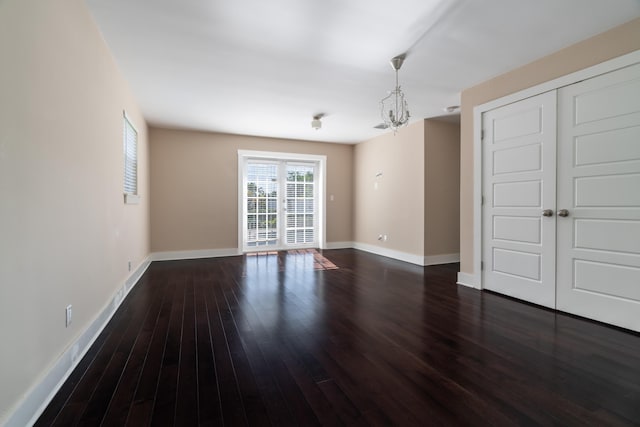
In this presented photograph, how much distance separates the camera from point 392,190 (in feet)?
19.1

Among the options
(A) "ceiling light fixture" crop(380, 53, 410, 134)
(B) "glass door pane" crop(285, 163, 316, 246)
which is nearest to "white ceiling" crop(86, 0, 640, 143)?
(A) "ceiling light fixture" crop(380, 53, 410, 134)

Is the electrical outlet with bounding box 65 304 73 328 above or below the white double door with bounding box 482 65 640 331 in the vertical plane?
below

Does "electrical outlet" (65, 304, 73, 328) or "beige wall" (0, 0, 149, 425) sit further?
"electrical outlet" (65, 304, 73, 328)

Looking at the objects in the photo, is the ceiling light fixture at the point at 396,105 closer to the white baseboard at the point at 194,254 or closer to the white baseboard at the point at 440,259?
the white baseboard at the point at 440,259

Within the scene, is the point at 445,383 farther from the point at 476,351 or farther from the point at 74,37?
the point at 74,37

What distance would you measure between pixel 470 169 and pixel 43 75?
396 cm

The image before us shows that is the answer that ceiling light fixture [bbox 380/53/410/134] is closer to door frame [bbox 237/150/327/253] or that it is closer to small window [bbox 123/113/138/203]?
door frame [bbox 237/150/327/253]

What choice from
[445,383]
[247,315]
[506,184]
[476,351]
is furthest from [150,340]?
[506,184]

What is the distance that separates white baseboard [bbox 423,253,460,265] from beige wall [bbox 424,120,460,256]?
5 cm

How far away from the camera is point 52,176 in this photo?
5.54ft

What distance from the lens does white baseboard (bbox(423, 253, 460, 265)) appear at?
5086mm

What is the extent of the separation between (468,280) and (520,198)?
1.19 metres

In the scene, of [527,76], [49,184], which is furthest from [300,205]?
[49,184]

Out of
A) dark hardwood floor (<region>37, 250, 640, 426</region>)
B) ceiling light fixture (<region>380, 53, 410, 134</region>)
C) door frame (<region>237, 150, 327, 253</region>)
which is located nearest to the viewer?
dark hardwood floor (<region>37, 250, 640, 426</region>)
